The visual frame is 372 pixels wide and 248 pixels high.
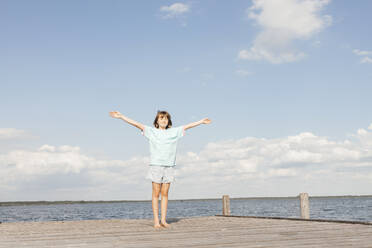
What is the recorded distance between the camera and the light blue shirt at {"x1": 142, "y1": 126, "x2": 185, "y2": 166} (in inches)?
308

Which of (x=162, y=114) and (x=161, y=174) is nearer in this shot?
(x=161, y=174)

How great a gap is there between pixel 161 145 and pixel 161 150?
0.10 meters

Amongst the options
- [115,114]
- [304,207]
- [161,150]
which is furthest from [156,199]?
[304,207]

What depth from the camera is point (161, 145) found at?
783 centimetres

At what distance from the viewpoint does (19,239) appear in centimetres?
625

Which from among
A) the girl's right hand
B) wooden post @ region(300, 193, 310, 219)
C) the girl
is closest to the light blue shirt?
the girl

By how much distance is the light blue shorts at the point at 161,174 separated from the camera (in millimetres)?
7814

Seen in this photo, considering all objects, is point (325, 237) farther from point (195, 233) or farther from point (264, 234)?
point (195, 233)

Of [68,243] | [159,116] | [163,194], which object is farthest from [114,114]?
[68,243]

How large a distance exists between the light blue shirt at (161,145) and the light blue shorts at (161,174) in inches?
3.7

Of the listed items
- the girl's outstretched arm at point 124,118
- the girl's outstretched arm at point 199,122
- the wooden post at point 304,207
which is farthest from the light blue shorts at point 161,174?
the wooden post at point 304,207

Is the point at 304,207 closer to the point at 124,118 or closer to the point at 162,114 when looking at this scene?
the point at 162,114

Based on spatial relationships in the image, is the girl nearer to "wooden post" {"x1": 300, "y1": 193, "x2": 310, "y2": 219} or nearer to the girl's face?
the girl's face

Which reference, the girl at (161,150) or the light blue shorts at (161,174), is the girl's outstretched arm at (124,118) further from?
the light blue shorts at (161,174)
